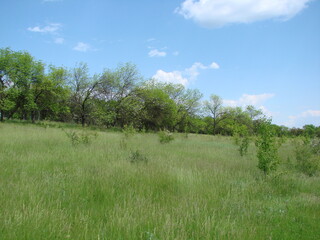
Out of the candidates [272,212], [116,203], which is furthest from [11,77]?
[272,212]

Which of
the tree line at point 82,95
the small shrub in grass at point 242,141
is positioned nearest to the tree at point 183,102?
the tree line at point 82,95

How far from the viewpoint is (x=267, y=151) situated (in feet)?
22.7

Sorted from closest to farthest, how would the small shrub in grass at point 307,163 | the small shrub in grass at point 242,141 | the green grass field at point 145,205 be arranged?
the green grass field at point 145,205, the small shrub in grass at point 307,163, the small shrub in grass at point 242,141

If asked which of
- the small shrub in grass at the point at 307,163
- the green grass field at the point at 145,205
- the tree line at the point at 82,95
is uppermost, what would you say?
the tree line at the point at 82,95

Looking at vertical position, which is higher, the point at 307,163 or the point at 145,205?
the point at 307,163

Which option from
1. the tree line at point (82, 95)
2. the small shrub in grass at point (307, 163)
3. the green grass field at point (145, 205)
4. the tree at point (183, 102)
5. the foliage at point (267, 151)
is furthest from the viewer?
the tree at point (183, 102)

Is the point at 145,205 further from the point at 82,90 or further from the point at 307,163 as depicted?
the point at 82,90

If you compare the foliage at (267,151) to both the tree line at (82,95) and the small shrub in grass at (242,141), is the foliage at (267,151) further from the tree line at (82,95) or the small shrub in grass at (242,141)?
the tree line at (82,95)

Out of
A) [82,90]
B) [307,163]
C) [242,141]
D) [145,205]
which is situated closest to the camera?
[145,205]

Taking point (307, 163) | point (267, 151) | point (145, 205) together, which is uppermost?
point (267, 151)

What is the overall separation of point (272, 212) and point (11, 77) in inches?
1216

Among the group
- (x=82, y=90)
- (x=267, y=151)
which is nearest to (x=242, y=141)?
(x=267, y=151)

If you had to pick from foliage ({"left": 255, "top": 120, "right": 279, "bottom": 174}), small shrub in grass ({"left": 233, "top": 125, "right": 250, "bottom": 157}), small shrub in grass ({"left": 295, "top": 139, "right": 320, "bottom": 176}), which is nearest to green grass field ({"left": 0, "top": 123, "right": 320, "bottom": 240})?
foliage ({"left": 255, "top": 120, "right": 279, "bottom": 174})

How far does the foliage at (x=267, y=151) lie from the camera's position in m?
6.79
